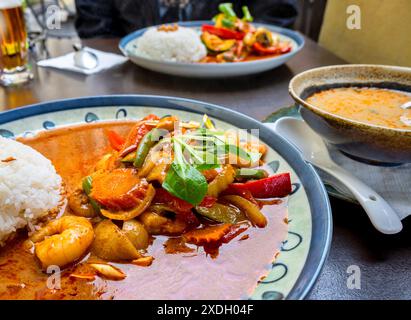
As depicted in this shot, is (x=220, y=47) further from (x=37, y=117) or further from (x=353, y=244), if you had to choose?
(x=353, y=244)

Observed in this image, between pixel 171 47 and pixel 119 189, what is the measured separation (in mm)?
1610

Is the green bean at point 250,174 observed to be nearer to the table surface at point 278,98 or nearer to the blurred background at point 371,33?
the table surface at point 278,98

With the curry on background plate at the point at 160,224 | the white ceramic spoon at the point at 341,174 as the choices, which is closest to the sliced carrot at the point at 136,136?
the curry on background plate at the point at 160,224

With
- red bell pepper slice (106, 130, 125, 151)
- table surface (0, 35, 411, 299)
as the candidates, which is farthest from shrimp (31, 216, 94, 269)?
table surface (0, 35, 411, 299)

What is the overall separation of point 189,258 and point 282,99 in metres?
1.25

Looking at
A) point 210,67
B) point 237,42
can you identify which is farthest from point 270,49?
point 210,67

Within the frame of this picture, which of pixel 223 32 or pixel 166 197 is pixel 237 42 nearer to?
pixel 223 32

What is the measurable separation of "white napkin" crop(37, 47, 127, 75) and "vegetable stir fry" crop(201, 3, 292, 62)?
0.56 meters

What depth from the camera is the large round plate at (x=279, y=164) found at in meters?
0.79

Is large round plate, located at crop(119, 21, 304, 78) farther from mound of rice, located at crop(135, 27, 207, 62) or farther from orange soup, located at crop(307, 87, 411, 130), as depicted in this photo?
orange soup, located at crop(307, 87, 411, 130)

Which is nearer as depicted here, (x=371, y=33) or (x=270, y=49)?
(x=371, y=33)

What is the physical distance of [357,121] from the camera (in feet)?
3.60
